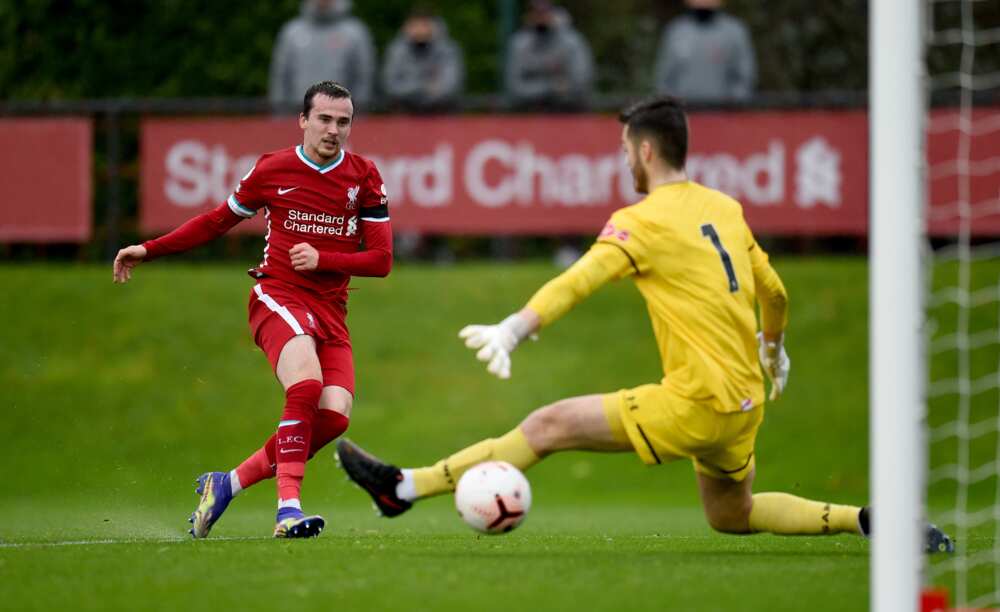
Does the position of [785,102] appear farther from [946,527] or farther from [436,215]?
[946,527]

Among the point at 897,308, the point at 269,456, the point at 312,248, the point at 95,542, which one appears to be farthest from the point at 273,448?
the point at 897,308

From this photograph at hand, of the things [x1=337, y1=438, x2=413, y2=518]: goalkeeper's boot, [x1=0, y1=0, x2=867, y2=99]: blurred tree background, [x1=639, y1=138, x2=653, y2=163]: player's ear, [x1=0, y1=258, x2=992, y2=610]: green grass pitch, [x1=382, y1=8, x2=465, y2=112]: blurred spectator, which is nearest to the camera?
[x1=639, y1=138, x2=653, y2=163]: player's ear

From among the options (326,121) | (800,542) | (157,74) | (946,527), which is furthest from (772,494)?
(157,74)

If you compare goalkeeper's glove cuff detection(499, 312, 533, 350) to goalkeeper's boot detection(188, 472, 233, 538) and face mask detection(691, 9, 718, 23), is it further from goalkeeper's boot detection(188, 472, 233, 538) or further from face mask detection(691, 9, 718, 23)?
face mask detection(691, 9, 718, 23)

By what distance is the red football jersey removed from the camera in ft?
27.6

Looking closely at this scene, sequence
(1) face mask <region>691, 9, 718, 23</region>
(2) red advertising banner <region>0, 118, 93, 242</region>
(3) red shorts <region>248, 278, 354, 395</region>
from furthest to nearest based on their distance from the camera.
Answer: (1) face mask <region>691, 9, 718, 23</region>
(2) red advertising banner <region>0, 118, 93, 242</region>
(3) red shorts <region>248, 278, 354, 395</region>

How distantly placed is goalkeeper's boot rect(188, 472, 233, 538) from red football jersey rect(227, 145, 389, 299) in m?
1.11

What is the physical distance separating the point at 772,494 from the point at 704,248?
130cm

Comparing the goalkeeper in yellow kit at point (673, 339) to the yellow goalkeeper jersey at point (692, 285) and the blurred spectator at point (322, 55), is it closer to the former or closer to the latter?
the yellow goalkeeper jersey at point (692, 285)

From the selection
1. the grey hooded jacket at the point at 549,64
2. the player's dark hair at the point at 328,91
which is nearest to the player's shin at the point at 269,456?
the player's dark hair at the point at 328,91

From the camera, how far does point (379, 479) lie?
735cm

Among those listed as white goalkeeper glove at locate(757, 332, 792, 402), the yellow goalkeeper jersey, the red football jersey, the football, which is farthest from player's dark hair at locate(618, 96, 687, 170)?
the red football jersey

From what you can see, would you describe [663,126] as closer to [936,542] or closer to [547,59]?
[936,542]

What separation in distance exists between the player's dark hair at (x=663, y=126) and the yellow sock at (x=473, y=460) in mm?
1373
